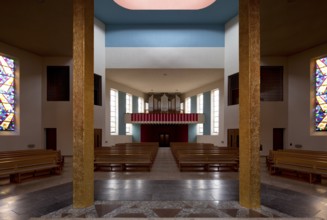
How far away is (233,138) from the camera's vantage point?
12000 mm

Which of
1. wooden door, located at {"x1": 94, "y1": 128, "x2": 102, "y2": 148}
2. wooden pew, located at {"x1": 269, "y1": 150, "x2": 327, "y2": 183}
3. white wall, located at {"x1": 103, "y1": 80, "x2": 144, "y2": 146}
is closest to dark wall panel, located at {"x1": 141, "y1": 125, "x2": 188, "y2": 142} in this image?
white wall, located at {"x1": 103, "y1": 80, "x2": 144, "y2": 146}

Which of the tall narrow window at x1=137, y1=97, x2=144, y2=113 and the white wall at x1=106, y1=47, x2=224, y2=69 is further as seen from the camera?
the tall narrow window at x1=137, y1=97, x2=144, y2=113

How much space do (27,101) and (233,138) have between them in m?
11.9

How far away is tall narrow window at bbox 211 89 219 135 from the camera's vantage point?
54.2 feet

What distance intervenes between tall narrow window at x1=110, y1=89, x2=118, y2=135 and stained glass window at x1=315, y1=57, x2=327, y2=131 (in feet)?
44.3

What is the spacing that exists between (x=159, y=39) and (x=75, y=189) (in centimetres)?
1040

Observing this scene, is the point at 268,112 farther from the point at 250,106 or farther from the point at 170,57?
the point at 250,106

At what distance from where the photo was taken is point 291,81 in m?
11.8

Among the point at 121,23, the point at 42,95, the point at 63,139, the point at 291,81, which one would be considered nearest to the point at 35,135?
the point at 63,139

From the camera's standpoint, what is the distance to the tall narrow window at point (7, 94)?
9828 millimetres

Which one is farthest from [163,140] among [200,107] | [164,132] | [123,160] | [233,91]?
[123,160]

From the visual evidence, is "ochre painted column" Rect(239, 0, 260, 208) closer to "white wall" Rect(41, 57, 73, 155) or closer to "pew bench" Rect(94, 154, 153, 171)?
"pew bench" Rect(94, 154, 153, 171)

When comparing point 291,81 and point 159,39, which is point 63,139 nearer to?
point 159,39

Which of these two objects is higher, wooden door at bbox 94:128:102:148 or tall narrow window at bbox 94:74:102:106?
tall narrow window at bbox 94:74:102:106
